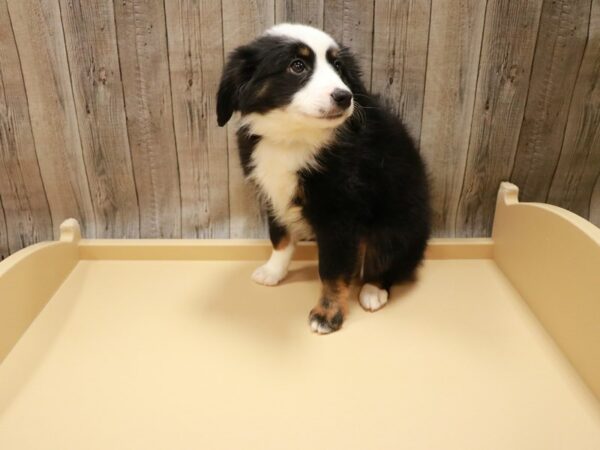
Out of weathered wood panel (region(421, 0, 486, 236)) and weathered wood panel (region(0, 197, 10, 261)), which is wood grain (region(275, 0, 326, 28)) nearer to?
weathered wood panel (region(421, 0, 486, 236))

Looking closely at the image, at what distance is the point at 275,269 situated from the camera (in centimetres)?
154

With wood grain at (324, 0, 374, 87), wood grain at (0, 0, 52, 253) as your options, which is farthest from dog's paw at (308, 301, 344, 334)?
wood grain at (0, 0, 52, 253)

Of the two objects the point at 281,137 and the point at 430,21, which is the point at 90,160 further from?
the point at 430,21

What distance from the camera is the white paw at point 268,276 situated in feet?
5.02

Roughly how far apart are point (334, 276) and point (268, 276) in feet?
0.91

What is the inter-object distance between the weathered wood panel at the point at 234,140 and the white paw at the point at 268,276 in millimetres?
206

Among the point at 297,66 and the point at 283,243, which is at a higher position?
the point at 297,66

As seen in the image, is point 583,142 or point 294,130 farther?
point 583,142

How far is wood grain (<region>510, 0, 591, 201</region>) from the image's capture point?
1401mm

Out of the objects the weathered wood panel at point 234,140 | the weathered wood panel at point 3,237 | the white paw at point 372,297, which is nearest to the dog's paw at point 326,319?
the white paw at point 372,297

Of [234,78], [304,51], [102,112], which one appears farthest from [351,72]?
[102,112]

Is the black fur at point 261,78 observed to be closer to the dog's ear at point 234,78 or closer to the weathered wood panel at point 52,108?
the dog's ear at point 234,78

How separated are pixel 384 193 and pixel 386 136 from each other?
→ 0.17 m

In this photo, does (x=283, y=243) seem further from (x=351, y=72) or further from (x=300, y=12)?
(x=300, y=12)
